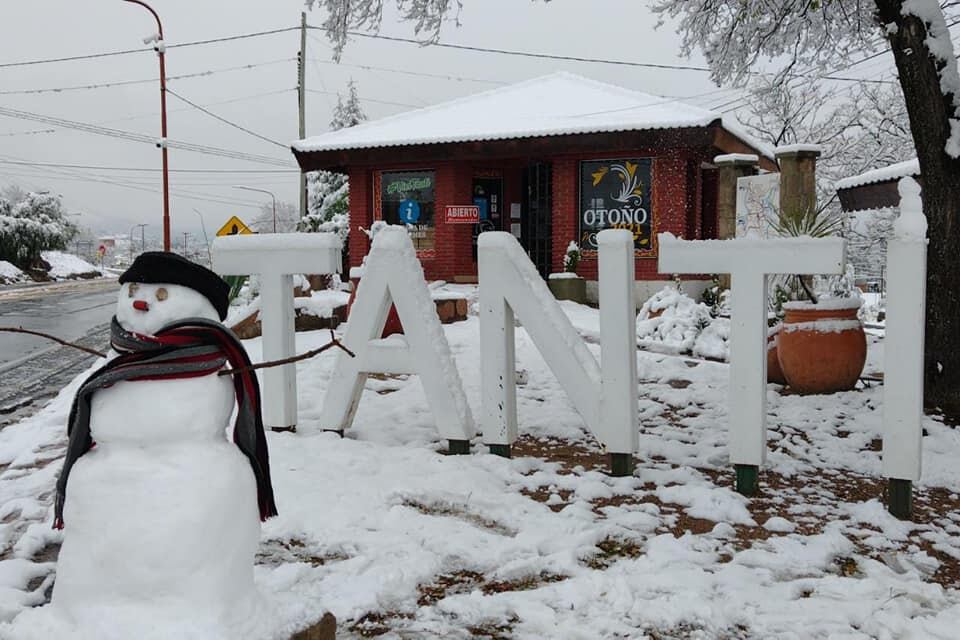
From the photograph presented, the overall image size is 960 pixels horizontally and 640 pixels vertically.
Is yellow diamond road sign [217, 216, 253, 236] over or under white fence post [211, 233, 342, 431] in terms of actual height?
over

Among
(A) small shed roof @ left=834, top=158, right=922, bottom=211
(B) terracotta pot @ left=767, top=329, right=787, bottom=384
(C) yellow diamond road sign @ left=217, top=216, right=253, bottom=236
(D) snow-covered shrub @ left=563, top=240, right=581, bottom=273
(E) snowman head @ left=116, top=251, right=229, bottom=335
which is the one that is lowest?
(B) terracotta pot @ left=767, top=329, right=787, bottom=384

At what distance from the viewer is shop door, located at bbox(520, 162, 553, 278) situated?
53.4ft

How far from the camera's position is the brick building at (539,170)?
566 inches

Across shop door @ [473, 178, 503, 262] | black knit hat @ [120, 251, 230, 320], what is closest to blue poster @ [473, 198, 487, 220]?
shop door @ [473, 178, 503, 262]

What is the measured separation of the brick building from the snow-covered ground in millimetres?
9376

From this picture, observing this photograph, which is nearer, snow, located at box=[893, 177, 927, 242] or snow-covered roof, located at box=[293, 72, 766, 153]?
snow, located at box=[893, 177, 927, 242]

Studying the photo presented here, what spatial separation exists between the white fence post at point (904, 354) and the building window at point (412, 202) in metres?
13.2

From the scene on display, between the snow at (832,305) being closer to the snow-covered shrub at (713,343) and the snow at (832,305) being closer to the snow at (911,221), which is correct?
the snow-covered shrub at (713,343)

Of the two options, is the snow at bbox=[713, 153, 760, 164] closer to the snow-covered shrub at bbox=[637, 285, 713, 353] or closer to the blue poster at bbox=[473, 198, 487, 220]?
the snow-covered shrub at bbox=[637, 285, 713, 353]

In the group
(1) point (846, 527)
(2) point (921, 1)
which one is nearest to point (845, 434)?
(1) point (846, 527)

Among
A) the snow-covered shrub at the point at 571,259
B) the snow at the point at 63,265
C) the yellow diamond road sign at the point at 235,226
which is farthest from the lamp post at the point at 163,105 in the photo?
the snow at the point at 63,265

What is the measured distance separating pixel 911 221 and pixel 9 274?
1303 inches

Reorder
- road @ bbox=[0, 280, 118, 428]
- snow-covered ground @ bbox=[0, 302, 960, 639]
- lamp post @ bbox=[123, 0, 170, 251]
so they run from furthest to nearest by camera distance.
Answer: lamp post @ bbox=[123, 0, 170, 251], road @ bbox=[0, 280, 118, 428], snow-covered ground @ bbox=[0, 302, 960, 639]

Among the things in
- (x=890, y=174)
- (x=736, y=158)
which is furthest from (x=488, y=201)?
(x=890, y=174)
